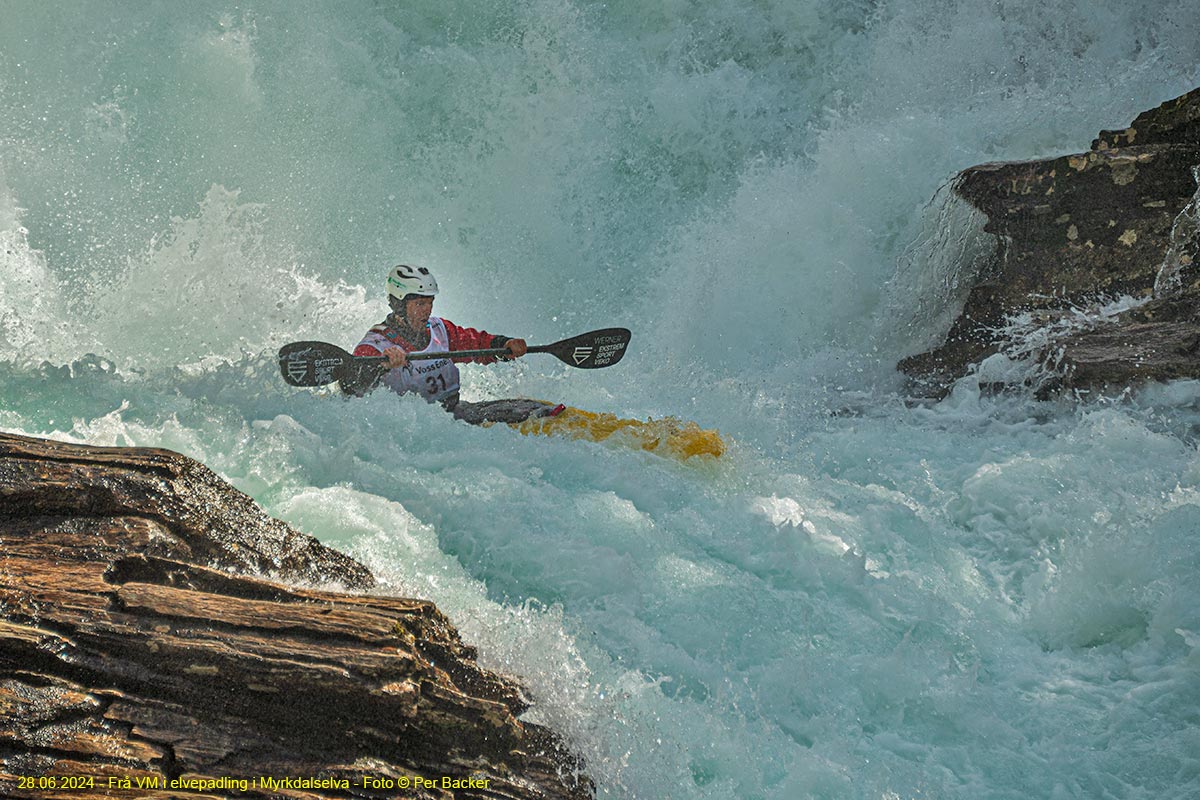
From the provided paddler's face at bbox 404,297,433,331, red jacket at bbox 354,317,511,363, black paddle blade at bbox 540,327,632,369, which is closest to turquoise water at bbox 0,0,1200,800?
red jacket at bbox 354,317,511,363

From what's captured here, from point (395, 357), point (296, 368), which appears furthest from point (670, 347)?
point (296, 368)

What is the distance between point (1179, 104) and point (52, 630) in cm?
788

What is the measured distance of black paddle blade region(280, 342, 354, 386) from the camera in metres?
5.61

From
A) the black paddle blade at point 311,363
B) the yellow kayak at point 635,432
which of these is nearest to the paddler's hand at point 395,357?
the black paddle blade at point 311,363

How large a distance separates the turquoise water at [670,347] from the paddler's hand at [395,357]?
0.36 meters

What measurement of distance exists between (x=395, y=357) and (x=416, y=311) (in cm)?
45

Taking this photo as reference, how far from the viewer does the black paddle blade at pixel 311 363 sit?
221 inches

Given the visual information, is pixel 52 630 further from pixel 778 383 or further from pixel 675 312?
pixel 675 312

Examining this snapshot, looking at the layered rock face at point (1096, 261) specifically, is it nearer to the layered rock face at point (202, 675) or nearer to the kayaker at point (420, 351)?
the kayaker at point (420, 351)

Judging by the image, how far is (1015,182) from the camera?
786cm

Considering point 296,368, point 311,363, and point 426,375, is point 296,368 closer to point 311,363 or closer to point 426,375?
point 311,363

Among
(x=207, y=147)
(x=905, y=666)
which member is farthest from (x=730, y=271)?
(x=905, y=666)

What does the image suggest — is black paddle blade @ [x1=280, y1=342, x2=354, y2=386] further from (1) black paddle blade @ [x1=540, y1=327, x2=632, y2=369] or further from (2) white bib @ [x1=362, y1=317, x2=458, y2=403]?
(1) black paddle blade @ [x1=540, y1=327, x2=632, y2=369]

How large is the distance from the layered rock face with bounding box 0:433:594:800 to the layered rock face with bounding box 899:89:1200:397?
5.51m
